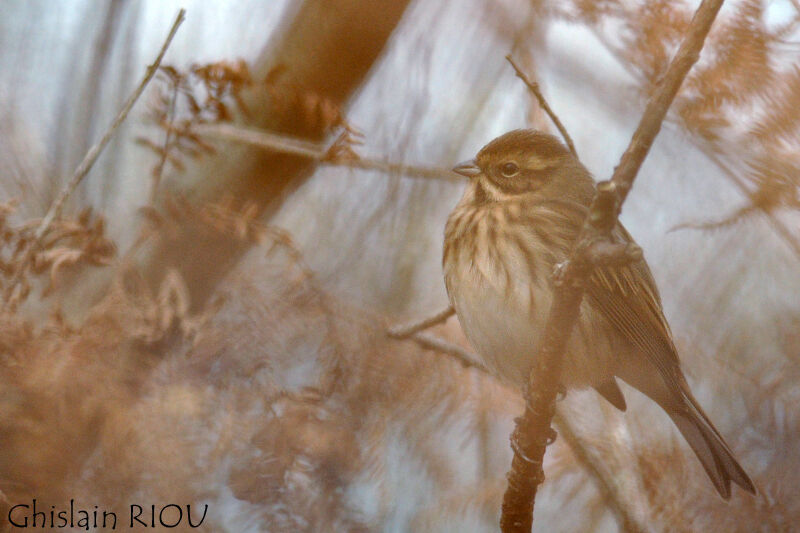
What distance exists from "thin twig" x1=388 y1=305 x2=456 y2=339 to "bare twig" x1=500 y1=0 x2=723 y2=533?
437 millimetres

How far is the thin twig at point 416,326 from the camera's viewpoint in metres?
2.05

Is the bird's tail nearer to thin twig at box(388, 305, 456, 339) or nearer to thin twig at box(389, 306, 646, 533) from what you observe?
thin twig at box(389, 306, 646, 533)

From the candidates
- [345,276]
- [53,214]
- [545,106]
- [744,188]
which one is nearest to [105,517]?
[53,214]

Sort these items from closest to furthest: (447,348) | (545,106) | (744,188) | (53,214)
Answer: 1. (545,106)
2. (53,214)
3. (744,188)
4. (447,348)

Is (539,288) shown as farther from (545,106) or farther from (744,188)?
(744,188)

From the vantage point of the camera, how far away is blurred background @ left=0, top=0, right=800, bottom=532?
1.81 metres

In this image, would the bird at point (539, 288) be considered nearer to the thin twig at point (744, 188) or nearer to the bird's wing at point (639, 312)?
the bird's wing at point (639, 312)

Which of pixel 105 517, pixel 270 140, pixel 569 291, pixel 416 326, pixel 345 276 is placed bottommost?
pixel 105 517

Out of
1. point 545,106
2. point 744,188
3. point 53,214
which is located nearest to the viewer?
point 545,106

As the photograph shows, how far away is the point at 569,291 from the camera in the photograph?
1366 millimetres

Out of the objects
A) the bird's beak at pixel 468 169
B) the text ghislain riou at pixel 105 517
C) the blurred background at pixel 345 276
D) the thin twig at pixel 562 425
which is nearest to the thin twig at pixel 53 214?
the blurred background at pixel 345 276

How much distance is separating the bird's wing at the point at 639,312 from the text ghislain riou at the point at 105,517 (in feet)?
3.49

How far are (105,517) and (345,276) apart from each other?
0.84 metres

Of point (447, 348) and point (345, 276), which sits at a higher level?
point (345, 276)
